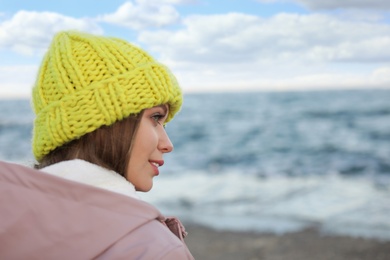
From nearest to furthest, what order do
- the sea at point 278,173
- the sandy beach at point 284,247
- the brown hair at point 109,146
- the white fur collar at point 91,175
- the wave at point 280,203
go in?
the white fur collar at point 91,175 < the brown hair at point 109,146 < the sandy beach at point 284,247 < the wave at point 280,203 < the sea at point 278,173

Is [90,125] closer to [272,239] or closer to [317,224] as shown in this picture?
[272,239]

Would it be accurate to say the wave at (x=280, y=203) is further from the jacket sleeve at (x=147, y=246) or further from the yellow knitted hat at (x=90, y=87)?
the jacket sleeve at (x=147, y=246)

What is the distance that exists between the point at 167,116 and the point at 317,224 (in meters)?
5.00

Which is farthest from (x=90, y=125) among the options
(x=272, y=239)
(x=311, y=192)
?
(x=311, y=192)

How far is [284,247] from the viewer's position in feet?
18.9

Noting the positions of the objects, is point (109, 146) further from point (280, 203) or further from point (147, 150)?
point (280, 203)

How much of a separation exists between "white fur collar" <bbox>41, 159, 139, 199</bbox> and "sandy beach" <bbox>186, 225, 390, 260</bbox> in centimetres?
412

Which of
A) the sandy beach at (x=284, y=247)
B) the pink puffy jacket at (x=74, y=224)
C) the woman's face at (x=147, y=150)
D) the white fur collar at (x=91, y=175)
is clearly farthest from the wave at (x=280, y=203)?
the pink puffy jacket at (x=74, y=224)

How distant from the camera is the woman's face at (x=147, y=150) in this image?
1.74 metres

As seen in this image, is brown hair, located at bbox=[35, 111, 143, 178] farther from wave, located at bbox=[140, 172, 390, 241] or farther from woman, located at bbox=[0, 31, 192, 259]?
wave, located at bbox=[140, 172, 390, 241]

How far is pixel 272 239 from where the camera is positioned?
5.98 m

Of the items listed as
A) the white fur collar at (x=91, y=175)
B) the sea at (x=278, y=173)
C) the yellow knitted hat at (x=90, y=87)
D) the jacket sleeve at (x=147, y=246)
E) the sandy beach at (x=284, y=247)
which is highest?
the yellow knitted hat at (x=90, y=87)

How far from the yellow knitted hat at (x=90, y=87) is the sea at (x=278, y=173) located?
0.42 meters

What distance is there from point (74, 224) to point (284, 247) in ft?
15.1
